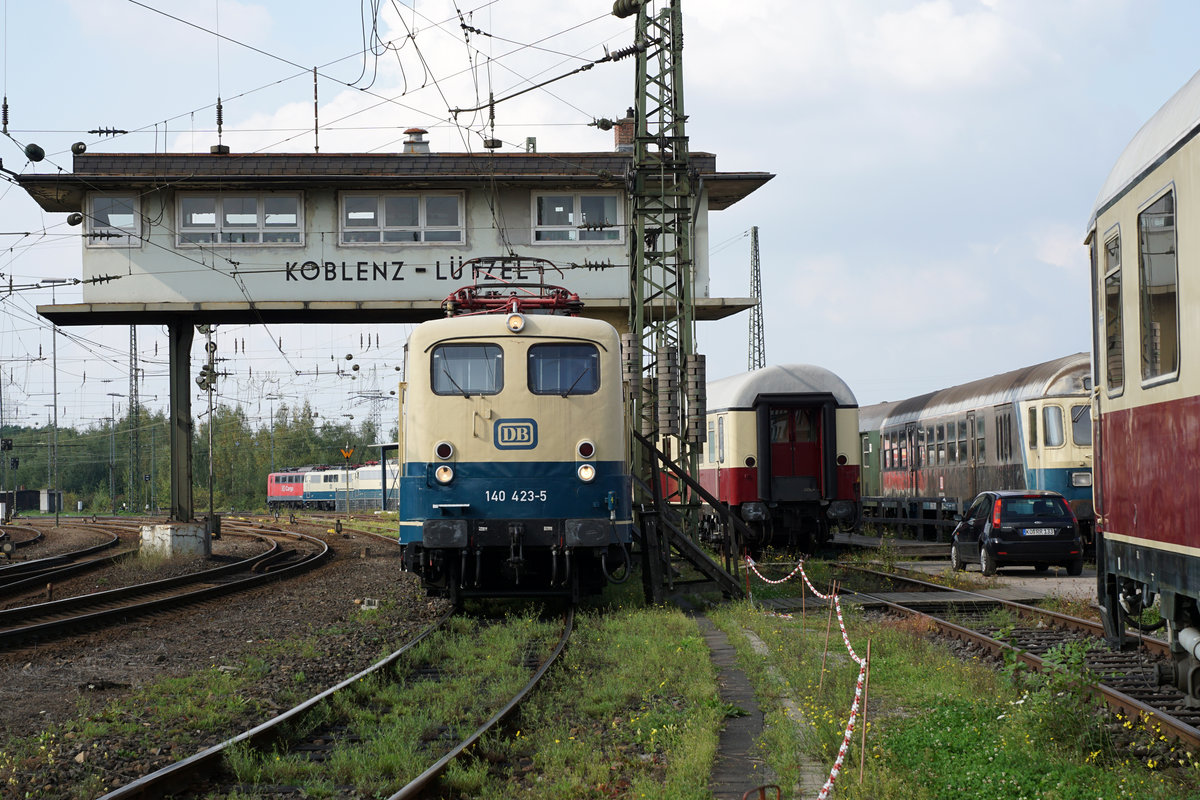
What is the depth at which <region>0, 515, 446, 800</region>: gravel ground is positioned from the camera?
7.38m

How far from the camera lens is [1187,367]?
6117mm

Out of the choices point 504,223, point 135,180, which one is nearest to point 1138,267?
point 504,223

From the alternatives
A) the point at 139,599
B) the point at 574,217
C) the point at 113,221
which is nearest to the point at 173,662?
the point at 139,599

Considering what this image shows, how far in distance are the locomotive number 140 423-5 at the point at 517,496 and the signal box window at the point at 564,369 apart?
1110 millimetres

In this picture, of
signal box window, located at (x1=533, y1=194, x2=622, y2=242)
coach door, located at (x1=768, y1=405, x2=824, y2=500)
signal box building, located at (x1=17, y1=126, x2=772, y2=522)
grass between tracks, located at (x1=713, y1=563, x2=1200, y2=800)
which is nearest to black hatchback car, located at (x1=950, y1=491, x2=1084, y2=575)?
coach door, located at (x1=768, y1=405, x2=824, y2=500)

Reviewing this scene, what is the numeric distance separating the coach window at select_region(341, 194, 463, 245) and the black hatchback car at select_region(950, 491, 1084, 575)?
39.0ft

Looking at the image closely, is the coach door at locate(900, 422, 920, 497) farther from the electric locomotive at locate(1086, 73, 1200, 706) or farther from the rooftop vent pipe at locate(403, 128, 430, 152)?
the electric locomotive at locate(1086, 73, 1200, 706)

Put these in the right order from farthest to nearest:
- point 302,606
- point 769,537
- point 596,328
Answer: point 769,537 < point 302,606 < point 596,328

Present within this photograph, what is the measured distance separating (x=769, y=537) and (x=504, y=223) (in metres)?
8.23

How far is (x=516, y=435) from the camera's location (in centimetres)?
1404

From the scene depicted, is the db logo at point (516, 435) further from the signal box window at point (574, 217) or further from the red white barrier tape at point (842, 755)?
the signal box window at point (574, 217)

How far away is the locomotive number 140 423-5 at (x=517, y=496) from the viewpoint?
45.5 ft

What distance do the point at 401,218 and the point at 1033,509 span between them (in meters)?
13.4

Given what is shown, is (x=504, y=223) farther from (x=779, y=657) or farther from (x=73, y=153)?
(x=779, y=657)
